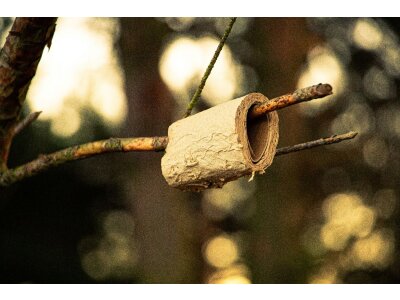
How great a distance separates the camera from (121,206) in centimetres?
568

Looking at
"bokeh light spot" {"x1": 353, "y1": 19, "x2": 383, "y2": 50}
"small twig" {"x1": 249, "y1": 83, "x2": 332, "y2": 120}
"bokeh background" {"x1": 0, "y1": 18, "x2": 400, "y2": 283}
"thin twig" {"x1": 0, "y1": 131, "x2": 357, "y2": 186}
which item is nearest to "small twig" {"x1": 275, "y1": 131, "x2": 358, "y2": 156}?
"thin twig" {"x1": 0, "y1": 131, "x2": 357, "y2": 186}

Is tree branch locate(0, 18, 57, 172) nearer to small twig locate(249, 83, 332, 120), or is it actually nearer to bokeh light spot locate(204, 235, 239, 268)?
small twig locate(249, 83, 332, 120)

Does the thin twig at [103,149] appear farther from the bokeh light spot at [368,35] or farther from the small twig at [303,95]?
the bokeh light spot at [368,35]

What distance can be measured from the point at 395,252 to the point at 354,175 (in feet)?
2.68

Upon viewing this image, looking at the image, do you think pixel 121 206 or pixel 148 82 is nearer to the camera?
pixel 148 82

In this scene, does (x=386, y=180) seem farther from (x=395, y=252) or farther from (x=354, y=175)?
(x=395, y=252)

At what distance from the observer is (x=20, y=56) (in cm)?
97

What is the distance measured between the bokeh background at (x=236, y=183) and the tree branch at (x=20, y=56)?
2.73 m

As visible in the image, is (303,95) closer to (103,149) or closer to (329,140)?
(329,140)

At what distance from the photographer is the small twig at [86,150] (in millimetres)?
917

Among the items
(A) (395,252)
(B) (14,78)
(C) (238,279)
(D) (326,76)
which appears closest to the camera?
(B) (14,78)

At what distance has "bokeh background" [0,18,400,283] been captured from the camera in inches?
159

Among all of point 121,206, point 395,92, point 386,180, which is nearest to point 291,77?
point 395,92

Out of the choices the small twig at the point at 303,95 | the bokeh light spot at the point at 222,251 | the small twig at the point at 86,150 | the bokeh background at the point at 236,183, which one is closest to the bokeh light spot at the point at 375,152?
the bokeh background at the point at 236,183
